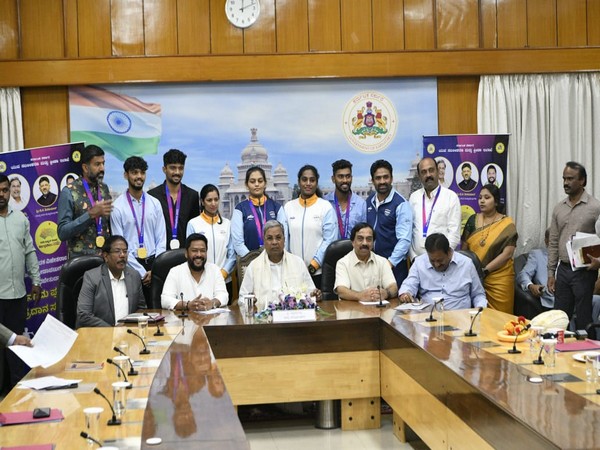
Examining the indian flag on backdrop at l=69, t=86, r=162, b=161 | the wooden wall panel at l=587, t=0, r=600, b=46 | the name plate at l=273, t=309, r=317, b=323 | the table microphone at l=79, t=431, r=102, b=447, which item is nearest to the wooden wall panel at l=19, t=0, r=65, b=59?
the indian flag on backdrop at l=69, t=86, r=162, b=161

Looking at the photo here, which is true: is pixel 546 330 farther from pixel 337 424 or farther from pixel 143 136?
pixel 143 136

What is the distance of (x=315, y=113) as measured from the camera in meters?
8.47

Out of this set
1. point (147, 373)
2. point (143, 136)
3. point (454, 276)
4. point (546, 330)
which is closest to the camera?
point (147, 373)

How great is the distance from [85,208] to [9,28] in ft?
7.99

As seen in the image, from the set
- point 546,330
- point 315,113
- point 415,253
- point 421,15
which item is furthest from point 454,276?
point 421,15

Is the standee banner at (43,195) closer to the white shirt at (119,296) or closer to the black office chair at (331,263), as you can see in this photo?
the white shirt at (119,296)

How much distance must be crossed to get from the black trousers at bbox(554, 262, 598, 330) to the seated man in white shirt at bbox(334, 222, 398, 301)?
55.0 inches

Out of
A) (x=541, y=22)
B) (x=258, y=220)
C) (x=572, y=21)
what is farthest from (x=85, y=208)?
(x=572, y=21)

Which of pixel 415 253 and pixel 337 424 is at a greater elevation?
Answer: pixel 415 253

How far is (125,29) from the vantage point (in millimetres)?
8297

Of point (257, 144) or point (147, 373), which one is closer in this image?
point (147, 373)

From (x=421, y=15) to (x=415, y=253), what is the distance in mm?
2618

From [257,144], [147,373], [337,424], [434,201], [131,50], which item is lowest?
[337,424]

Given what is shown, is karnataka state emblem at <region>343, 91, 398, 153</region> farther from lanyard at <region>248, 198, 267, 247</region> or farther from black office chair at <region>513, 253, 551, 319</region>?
black office chair at <region>513, 253, 551, 319</region>
